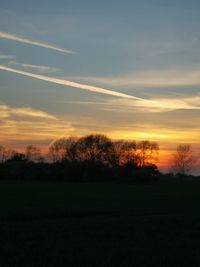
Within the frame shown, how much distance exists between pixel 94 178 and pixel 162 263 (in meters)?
135

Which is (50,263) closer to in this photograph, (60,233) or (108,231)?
(60,233)

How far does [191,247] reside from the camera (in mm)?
17094

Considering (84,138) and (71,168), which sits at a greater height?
(84,138)

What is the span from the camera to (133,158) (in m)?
173

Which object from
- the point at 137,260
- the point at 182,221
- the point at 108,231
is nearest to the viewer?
the point at 137,260

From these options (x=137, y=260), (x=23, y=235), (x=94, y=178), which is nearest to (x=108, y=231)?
(x=23, y=235)

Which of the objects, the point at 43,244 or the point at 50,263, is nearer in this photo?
the point at 50,263

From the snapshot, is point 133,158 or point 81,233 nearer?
point 81,233

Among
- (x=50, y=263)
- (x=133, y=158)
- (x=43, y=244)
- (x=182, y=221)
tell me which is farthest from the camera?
(x=133, y=158)

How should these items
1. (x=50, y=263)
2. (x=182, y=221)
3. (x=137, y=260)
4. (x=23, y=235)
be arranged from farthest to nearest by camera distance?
(x=182, y=221) → (x=23, y=235) → (x=137, y=260) → (x=50, y=263)

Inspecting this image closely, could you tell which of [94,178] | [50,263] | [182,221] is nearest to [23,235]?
[50,263]

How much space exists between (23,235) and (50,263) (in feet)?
20.9

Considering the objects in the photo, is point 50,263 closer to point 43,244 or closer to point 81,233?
point 43,244

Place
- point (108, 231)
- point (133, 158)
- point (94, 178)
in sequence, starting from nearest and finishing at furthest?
point (108, 231)
point (94, 178)
point (133, 158)
